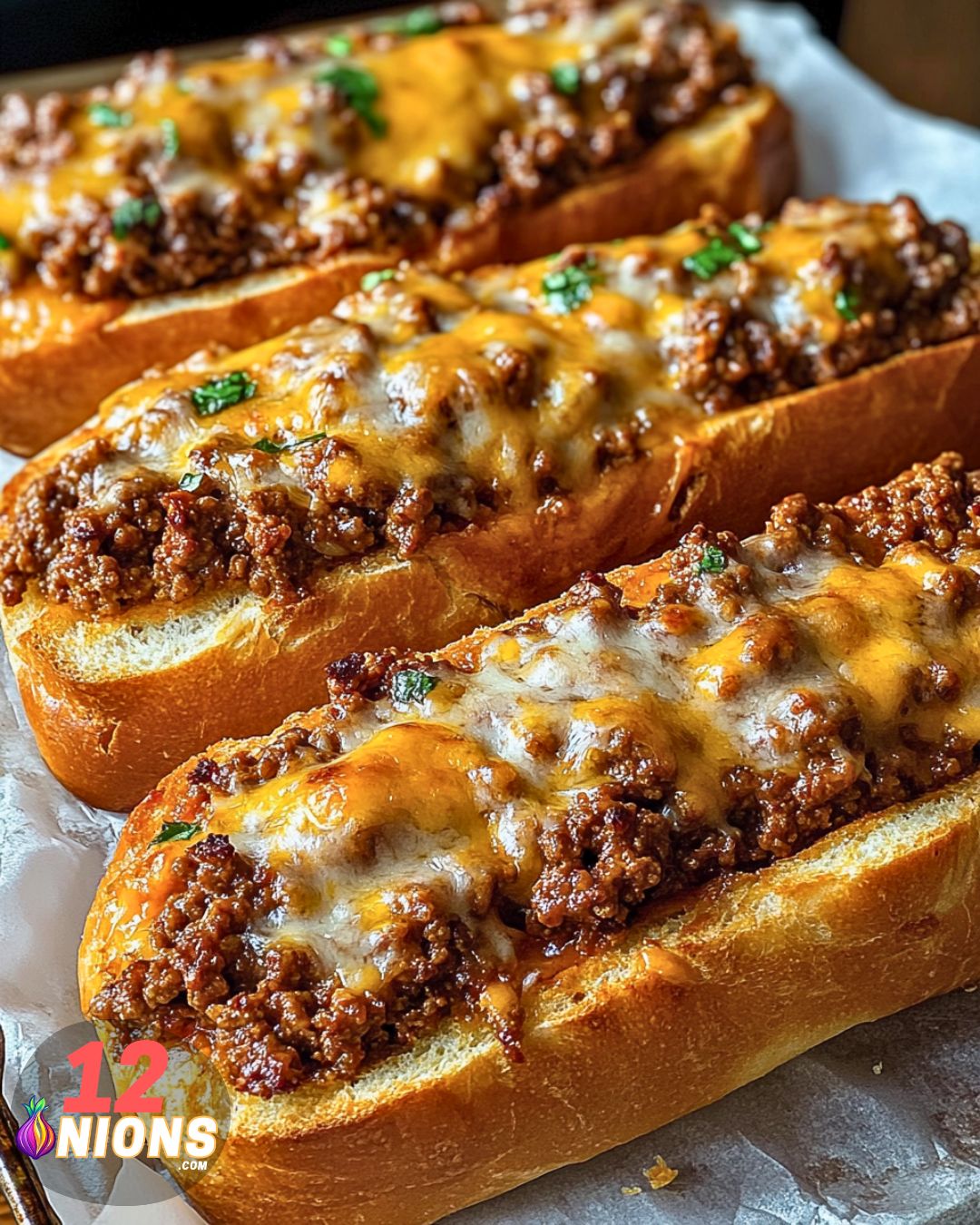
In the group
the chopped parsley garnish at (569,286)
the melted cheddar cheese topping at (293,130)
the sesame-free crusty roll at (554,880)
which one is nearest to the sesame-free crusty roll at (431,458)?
the chopped parsley garnish at (569,286)

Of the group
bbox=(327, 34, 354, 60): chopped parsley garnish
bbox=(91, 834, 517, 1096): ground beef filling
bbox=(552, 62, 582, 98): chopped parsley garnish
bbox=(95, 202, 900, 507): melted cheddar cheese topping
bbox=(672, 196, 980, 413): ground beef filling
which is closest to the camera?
bbox=(91, 834, 517, 1096): ground beef filling

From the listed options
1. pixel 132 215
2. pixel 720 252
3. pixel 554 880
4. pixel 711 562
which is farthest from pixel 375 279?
pixel 554 880

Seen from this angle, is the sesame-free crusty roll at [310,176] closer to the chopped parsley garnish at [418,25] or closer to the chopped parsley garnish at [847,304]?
the chopped parsley garnish at [418,25]

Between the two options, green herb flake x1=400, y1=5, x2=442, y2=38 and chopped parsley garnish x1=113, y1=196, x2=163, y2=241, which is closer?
chopped parsley garnish x1=113, y1=196, x2=163, y2=241

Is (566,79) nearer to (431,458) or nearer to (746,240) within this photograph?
(746,240)

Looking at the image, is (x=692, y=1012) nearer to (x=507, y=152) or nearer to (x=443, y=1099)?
(x=443, y=1099)

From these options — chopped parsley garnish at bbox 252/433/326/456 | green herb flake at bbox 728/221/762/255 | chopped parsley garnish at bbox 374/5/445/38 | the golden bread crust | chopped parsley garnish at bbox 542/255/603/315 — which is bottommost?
the golden bread crust

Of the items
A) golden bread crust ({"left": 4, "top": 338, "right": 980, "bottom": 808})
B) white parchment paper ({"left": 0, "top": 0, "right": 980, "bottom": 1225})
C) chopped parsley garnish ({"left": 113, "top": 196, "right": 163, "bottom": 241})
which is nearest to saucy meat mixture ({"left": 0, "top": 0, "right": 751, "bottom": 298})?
chopped parsley garnish ({"left": 113, "top": 196, "right": 163, "bottom": 241})

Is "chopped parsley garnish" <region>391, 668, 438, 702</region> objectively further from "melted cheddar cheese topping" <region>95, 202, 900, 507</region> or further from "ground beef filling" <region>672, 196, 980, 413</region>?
"ground beef filling" <region>672, 196, 980, 413</region>
